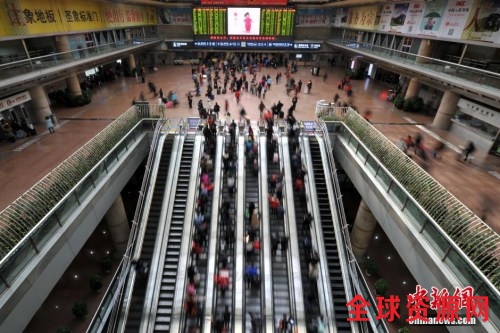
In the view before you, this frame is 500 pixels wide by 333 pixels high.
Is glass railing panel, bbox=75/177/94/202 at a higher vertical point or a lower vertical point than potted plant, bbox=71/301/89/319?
higher

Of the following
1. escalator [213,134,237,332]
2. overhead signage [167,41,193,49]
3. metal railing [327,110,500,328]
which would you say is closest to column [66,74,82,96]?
escalator [213,134,237,332]

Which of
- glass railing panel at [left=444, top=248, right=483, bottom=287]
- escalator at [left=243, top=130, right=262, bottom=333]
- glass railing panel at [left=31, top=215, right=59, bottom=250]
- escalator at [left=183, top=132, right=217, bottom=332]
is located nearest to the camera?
glass railing panel at [left=444, top=248, right=483, bottom=287]

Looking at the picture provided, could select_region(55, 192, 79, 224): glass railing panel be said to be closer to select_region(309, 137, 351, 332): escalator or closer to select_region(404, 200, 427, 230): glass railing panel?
select_region(309, 137, 351, 332): escalator

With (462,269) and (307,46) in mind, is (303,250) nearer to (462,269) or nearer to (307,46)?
(462,269)

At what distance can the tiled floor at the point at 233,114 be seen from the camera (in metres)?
10.9

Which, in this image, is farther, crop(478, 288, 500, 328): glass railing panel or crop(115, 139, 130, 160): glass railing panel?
crop(115, 139, 130, 160): glass railing panel

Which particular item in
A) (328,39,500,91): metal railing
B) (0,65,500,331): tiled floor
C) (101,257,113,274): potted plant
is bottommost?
(101,257,113,274): potted plant

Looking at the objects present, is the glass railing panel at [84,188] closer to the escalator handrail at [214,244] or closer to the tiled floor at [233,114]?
the tiled floor at [233,114]

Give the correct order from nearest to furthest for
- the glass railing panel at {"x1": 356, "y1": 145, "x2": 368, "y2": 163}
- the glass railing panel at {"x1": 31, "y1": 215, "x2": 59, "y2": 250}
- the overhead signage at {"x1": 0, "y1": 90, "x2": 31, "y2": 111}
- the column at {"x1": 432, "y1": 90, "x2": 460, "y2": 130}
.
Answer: the glass railing panel at {"x1": 31, "y1": 215, "x2": 59, "y2": 250}, the glass railing panel at {"x1": 356, "y1": 145, "x2": 368, "y2": 163}, the overhead signage at {"x1": 0, "y1": 90, "x2": 31, "y2": 111}, the column at {"x1": 432, "y1": 90, "x2": 460, "y2": 130}

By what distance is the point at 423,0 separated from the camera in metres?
18.9

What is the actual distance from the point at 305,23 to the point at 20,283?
37.6m

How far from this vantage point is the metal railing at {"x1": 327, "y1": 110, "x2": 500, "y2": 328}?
656cm

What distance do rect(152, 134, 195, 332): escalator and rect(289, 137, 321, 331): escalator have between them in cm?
471

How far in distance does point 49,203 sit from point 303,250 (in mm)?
8997
